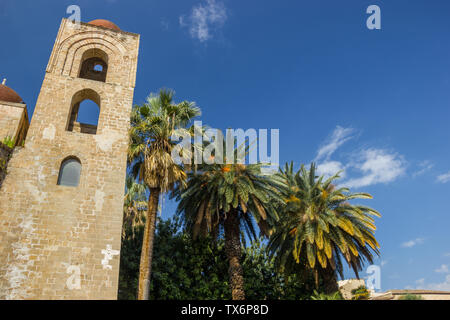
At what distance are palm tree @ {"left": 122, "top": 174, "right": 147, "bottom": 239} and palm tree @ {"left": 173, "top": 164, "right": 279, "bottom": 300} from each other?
2989 mm

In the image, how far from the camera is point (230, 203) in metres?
16.5

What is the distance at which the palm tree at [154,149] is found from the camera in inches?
518

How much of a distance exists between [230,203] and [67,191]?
24.7 feet

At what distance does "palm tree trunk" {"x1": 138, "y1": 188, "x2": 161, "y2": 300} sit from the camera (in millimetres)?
12165

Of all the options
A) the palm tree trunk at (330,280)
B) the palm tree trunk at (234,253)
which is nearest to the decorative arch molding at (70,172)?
the palm tree trunk at (234,253)

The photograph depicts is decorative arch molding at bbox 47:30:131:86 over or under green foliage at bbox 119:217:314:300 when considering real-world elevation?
over

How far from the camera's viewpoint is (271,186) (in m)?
17.8

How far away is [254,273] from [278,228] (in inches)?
129

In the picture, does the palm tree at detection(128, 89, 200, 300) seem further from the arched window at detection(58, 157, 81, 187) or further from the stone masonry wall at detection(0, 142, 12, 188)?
the stone masonry wall at detection(0, 142, 12, 188)

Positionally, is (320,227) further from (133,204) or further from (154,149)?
(133,204)

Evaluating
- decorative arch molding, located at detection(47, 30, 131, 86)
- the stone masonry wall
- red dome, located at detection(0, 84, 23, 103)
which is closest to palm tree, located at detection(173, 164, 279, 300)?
decorative arch molding, located at detection(47, 30, 131, 86)
